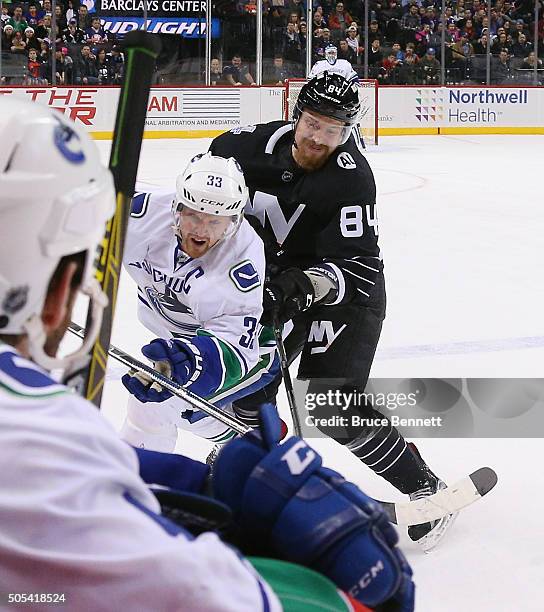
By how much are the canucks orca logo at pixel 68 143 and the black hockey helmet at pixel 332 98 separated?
5.60ft

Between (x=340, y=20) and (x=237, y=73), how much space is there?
1633 mm

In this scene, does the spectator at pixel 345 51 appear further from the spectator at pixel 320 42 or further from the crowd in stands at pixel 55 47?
the crowd in stands at pixel 55 47

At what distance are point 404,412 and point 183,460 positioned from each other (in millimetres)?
2282

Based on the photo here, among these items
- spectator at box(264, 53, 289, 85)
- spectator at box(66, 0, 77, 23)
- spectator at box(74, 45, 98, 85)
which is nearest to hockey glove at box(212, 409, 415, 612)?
spectator at box(74, 45, 98, 85)

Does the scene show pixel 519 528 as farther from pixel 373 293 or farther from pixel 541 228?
pixel 541 228

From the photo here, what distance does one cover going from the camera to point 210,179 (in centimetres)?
226

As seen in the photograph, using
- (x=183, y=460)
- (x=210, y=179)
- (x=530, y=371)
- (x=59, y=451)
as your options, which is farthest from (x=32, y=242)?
(x=530, y=371)

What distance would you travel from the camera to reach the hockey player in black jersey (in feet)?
8.31

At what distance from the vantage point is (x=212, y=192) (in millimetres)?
2221

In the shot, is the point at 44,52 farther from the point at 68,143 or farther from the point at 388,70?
the point at 68,143

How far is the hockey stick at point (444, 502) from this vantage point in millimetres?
2465

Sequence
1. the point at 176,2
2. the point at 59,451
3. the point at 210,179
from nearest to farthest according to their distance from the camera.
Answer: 1. the point at 59,451
2. the point at 210,179
3. the point at 176,2

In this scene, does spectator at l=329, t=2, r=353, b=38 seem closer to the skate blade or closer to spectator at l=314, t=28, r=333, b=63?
spectator at l=314, t=28, r=333, b=63

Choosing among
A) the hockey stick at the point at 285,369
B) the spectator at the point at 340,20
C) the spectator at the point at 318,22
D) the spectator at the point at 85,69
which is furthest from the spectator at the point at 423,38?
the hockey stick at the point at 285,369
